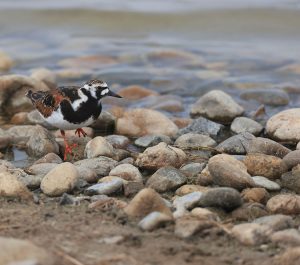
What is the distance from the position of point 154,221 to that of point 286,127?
295 cm

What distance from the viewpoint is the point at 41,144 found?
646 cm

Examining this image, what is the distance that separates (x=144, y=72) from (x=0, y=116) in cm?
283

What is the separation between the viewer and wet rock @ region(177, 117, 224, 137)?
711cm

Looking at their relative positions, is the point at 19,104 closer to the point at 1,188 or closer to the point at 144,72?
the point at 144,72

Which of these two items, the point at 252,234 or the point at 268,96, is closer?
the point at 252,234

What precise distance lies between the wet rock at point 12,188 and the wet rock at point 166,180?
0.96 metres

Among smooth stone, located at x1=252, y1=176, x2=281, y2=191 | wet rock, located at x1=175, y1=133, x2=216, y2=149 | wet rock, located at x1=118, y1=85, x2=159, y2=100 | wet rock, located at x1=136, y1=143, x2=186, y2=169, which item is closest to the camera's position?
smooth stone, located at x1=252, y1=176, x2=281, y2=191

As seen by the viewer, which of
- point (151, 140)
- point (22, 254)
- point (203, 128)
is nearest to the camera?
point (22, 254)

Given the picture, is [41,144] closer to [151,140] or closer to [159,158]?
[151,140]

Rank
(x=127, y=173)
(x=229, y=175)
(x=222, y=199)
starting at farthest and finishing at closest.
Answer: (x=127, y=173)
(x=229, y=175)
(x=222, y=199)

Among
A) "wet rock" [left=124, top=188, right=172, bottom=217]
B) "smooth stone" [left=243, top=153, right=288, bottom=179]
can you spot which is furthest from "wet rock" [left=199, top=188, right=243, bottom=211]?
"smooth stone" [left=243, top=153, right=288, bottom=179]

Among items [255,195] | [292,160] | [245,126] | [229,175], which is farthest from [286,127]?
[255,195]

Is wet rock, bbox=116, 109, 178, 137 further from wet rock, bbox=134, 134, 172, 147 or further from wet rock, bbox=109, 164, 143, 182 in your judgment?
wet rock, bbox=109, 164, 143, 182

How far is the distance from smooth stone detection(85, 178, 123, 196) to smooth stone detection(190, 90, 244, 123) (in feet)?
8.85
